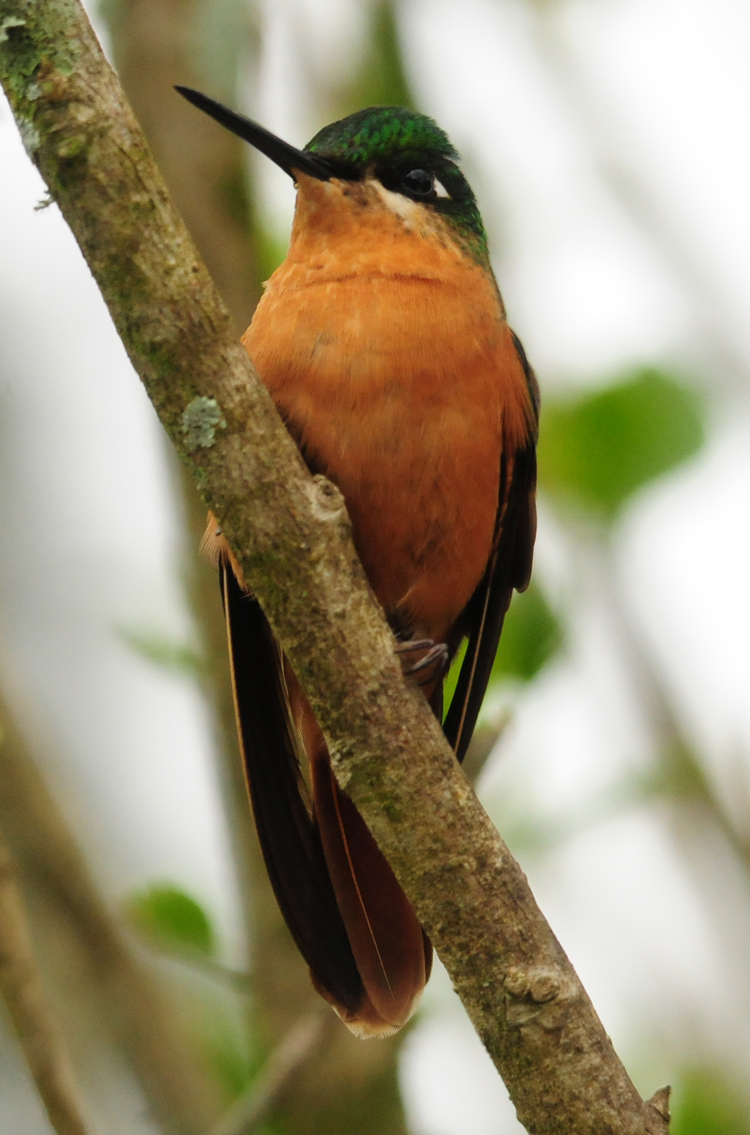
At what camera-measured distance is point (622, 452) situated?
4.39 metres

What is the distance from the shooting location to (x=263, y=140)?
4.20 metres

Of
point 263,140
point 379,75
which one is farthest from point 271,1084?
point 379,75

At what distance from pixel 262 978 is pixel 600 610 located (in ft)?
6.06

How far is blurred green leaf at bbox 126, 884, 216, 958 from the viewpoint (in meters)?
4.36

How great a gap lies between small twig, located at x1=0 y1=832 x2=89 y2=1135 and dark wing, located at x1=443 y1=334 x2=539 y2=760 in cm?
181

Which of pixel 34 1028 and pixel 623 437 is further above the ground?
pixel 623 437

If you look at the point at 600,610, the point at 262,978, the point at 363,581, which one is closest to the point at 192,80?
the point at 600,610

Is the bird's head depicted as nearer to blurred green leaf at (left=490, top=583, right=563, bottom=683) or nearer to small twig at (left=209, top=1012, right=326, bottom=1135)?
blurred green leaf at (left=490, top=583, right=563, bottom=683)

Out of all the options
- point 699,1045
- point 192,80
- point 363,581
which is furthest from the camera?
point 192,80

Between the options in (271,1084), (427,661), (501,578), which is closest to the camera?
(271,1084)

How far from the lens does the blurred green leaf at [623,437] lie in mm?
4316

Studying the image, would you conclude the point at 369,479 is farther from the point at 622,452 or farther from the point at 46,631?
the point at 46,631

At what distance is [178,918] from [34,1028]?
1.38m

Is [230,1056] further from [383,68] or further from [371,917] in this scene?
[383,68]
